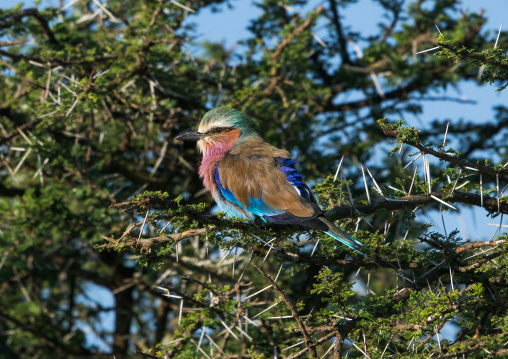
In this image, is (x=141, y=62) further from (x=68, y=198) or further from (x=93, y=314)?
(x=93, y=314)

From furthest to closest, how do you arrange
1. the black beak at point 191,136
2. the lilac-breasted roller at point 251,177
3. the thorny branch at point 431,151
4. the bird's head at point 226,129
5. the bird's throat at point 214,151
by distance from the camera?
1. the black beak at point 191,136
2. the bird's head at point 226,129
3. the bird's throat at point 214,151
4. the lilac-breasted roller at point 251,177
5. the thorny branch at point 431,151

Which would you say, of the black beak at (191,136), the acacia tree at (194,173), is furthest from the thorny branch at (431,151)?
the black beak at (191,136)

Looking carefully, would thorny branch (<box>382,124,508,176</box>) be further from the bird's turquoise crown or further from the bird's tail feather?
the bird's turquoise crown

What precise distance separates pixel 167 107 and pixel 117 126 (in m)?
0.77

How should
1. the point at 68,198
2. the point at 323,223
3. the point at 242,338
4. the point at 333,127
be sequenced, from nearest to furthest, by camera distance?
the point at 323,223
the point at 242,338
the point at 68,198
the point at 333,127

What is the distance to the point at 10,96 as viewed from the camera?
4848 mm

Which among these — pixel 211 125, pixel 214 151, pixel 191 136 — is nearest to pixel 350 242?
pixel 214 151

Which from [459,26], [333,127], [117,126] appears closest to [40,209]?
[117,126]

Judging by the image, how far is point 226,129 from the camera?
4121 millimetres

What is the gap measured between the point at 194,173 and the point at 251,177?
182 cm

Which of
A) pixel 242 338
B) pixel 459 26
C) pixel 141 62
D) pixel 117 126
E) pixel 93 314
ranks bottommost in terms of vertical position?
pixel 93 314

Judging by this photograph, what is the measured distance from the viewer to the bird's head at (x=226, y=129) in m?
4.10

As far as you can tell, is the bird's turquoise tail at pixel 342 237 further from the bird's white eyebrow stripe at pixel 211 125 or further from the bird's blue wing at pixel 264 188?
the bird's white eyebrow stripe at pixel 211 125

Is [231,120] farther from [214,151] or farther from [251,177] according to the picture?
[251,177]
